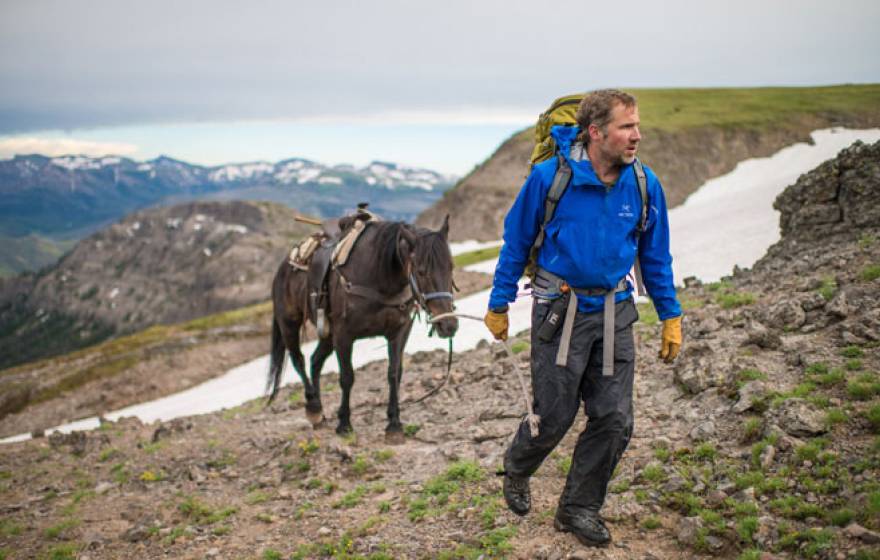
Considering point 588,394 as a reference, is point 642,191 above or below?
above

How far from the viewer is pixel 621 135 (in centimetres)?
473

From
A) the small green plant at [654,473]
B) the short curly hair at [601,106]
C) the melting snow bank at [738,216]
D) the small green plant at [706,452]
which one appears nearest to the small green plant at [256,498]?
the small green plant at [654,473]

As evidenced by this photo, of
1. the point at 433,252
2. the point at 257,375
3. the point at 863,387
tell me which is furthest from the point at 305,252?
the point at 257,375

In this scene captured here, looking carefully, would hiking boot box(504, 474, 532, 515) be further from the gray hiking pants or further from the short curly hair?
the short curly hair

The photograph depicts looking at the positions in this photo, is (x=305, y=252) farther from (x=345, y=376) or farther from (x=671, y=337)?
(x=671, y=337)

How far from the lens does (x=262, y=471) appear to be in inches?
385

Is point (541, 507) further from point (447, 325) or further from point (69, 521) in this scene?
point (69, 521)

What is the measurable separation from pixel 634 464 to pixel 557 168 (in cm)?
369

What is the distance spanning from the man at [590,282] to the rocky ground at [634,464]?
3.35ft

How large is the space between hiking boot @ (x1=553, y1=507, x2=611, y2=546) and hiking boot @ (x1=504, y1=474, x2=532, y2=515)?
Answer: 0.37 m

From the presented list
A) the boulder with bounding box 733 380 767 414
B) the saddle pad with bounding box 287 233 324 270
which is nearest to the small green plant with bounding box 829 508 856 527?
the boulder with bounding box 733 380 767 414

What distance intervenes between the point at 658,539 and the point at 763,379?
2.88 meters

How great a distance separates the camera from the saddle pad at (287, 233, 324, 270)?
38.5ft

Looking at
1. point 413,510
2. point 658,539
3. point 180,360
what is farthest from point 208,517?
point 180,360
